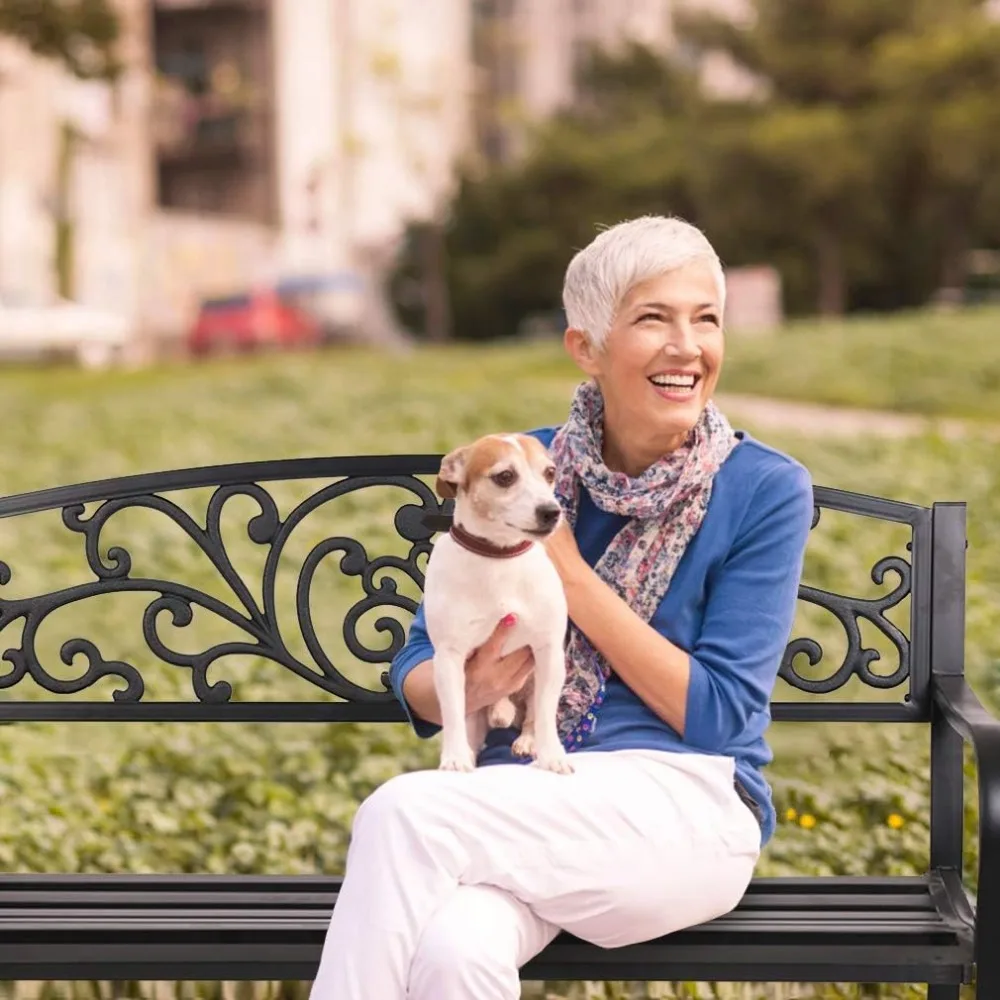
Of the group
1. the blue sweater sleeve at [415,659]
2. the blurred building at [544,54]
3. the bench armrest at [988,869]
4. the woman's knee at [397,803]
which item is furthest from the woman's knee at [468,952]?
the blurred building at [544,54]

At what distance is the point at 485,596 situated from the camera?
2490 millimetres

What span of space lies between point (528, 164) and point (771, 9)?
A: 5394 mm

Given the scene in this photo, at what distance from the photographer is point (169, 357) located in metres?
31.8

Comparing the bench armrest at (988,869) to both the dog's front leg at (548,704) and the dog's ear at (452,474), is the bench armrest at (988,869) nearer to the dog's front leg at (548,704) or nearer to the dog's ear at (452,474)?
the dog's front leg at (548,704)

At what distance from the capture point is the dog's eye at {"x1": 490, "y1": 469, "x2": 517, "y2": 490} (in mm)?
2383

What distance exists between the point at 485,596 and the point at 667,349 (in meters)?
0.47

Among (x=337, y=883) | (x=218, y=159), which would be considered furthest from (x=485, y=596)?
(x=218, y=159)

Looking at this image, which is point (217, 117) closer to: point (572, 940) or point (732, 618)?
point (732, 618)

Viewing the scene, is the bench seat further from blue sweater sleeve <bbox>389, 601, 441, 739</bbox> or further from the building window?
the building window

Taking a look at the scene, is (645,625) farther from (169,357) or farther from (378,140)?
(378,140)

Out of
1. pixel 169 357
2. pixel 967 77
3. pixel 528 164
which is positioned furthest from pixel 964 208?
pixel 169 357

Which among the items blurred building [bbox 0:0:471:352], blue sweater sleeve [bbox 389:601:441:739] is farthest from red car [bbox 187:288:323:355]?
blue sweater sleeve [bbox 389:601:441:739]

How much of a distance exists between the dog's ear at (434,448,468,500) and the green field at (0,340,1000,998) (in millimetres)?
1290

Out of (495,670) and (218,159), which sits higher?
(218,159)
